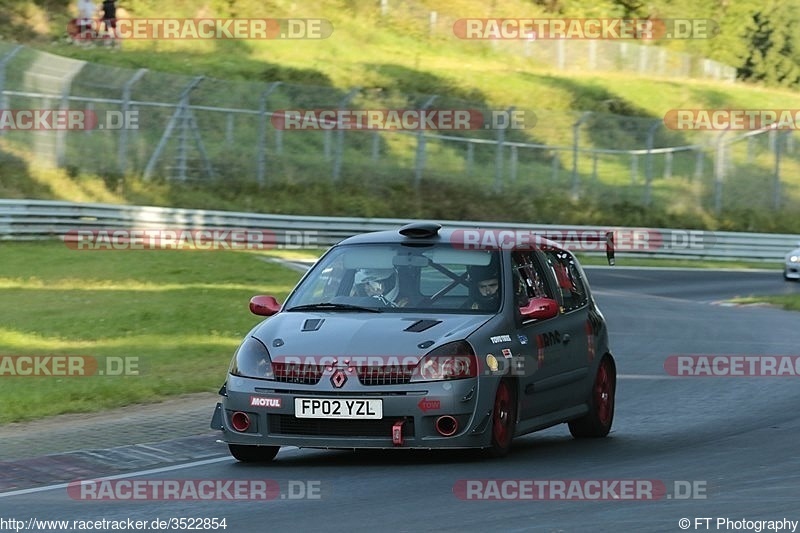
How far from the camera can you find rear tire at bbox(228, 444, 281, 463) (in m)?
10.0

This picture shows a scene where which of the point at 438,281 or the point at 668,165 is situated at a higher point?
the point at 438,281

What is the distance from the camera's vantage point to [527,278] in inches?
426

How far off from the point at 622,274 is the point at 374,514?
1055 inches

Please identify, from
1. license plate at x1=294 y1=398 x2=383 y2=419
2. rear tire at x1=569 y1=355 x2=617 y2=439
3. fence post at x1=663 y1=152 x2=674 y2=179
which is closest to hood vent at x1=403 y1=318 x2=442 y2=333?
license plate at x1=294 y1=398 x2=383 y2=419

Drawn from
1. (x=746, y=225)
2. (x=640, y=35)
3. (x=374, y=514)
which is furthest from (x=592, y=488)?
(x=640, y=35)

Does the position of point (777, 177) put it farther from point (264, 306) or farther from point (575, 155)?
point (264, 306)

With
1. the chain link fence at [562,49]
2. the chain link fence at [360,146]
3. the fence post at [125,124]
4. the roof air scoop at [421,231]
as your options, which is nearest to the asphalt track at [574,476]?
the roof air scoop at [421,231]

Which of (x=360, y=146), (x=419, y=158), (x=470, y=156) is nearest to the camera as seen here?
(x=360, y=146)

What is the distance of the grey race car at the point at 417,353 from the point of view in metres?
9.48

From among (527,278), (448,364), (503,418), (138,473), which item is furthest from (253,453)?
(527,278)

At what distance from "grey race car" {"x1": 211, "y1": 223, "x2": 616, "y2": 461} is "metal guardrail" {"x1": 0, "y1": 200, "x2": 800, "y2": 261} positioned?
55.0ft

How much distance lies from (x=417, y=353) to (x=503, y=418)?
2.54 ft

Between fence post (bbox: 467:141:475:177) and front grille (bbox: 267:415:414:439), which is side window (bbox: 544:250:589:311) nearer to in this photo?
front grille (bbox: 267:415:414:439)

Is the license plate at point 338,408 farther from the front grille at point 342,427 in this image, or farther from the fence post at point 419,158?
the fence post at point 419,158
